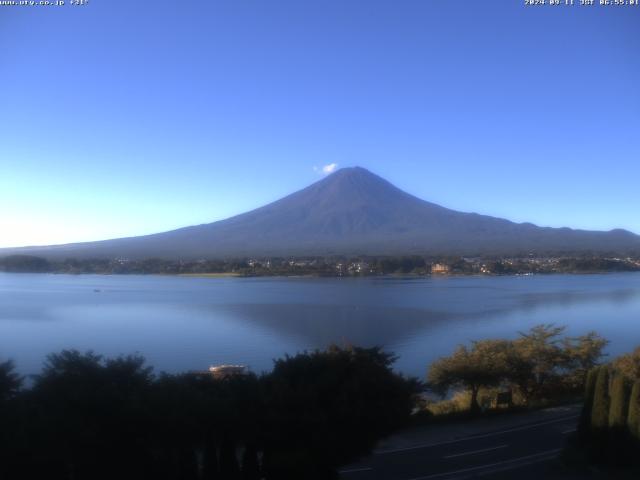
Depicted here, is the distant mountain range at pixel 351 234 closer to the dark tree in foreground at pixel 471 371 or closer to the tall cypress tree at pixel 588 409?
the dark tree in foreground at pixel 471 371

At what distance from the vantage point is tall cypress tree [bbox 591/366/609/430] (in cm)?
659

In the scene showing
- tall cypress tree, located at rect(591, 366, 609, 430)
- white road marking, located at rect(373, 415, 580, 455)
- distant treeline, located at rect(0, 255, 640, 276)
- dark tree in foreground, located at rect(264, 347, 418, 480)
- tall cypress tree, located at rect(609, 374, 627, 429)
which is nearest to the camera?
dark tree in foreground, located at rect(264, 347, 418, 480)

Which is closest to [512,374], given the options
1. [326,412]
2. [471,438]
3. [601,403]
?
[471,438]

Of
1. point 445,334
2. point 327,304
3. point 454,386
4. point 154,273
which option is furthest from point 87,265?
point 454,386

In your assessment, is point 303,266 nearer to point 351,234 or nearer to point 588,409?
point 351,234

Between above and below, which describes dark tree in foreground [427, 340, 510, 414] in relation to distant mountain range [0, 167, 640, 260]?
below

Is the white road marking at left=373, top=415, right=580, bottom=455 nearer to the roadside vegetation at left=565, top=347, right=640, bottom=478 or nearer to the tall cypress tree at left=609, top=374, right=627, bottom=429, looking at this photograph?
the roadside vegetation at left=565, top=347, right=640, bottom=478

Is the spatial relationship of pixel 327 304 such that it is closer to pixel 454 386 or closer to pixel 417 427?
pixel 454 386

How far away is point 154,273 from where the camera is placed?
39.9m

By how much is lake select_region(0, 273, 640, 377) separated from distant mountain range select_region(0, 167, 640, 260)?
1858 centimetres

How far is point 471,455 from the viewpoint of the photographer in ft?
23.8

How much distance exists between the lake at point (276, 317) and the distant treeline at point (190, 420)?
6.08 metres

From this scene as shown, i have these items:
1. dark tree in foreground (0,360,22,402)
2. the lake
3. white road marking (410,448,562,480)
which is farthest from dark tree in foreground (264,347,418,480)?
the lake

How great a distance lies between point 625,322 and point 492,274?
22.4 m
